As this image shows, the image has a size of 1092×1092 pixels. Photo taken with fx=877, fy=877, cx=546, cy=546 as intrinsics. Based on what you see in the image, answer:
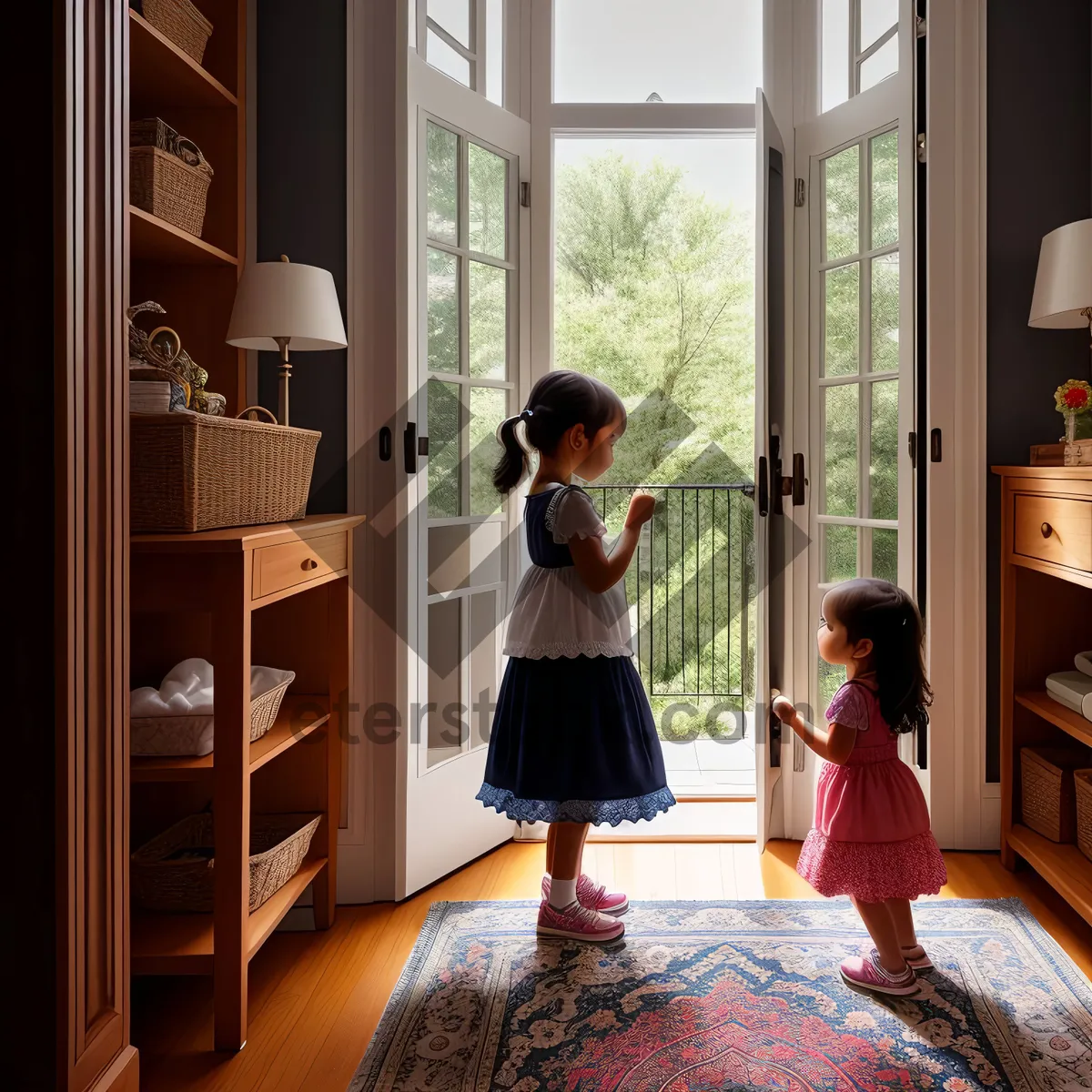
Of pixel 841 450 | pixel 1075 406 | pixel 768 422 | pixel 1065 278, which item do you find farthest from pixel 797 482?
pixel 1065 278

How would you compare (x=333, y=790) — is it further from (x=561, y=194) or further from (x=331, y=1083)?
(x=561, y=194)

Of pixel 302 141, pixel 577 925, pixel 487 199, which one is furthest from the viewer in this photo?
pixel 487 199

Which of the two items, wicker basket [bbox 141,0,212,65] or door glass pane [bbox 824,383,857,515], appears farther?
door glass pane [bbox 824,383,857,515]

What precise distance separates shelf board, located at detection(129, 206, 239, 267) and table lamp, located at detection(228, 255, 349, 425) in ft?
0.47

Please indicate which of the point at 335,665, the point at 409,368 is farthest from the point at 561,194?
the point at 335,665

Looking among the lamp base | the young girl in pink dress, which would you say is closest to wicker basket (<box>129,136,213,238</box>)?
the lamp base

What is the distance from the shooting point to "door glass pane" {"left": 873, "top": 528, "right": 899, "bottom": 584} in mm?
2334

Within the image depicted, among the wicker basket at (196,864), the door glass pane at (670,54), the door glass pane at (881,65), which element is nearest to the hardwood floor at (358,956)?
the wicker basket at (196,864)

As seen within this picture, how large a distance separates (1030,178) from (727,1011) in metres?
2.12

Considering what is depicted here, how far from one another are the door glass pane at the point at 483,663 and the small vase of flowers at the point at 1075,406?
147 cm

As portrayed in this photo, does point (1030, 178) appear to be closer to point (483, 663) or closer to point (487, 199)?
point (487, 199)

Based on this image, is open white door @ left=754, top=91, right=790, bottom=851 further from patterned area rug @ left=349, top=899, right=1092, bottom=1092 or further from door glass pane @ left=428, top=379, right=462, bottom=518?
door glass pane @ left=428, top=379, right=462, bottom=518

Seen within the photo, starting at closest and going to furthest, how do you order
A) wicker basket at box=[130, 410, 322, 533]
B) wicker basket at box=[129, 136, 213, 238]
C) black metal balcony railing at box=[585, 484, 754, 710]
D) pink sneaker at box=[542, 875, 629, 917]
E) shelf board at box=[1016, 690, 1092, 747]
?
wicker basket at box=[130, 410, 322, 533] < wicker basket at box=[129, 136, 213, 238] < shelf board at box=[1016, 690, 1092, 747] < pink sneaker at box=[542, 875, 629, 917] < black metal balcony railing at box=[585, 484, 754, 710]

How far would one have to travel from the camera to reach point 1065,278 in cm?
→ 200
